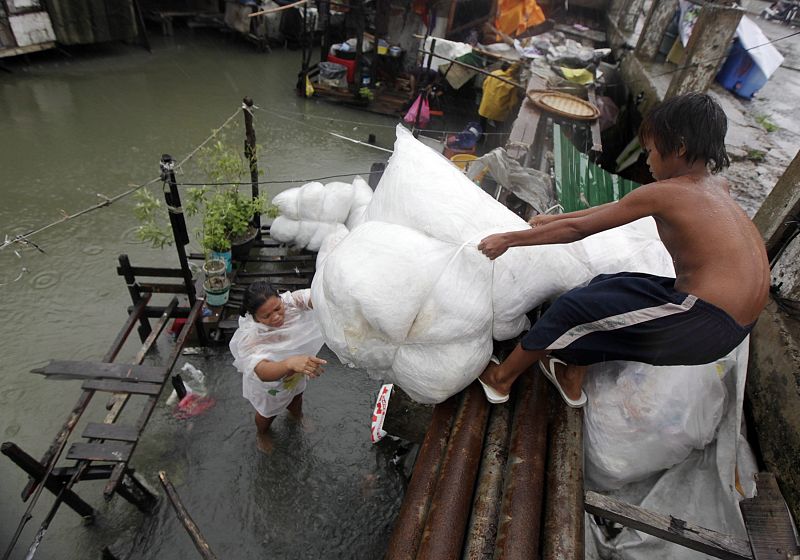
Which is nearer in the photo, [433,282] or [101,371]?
[433,282]

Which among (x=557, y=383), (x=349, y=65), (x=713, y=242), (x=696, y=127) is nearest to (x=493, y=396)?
(x=557, y=383)

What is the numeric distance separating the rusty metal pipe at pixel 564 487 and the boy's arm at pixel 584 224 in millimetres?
852

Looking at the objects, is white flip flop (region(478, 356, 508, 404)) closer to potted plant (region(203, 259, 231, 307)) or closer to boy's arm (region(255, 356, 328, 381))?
boy's arm (region(255, 356, 328, 381))

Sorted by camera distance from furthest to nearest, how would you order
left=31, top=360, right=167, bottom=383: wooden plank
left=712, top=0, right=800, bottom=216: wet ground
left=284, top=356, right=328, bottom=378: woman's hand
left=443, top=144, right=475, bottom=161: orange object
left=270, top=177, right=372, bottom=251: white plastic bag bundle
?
left=443, top=144, right=475, bottom=161: orange object, left=270, top=177, right=372, bottom=251: white plastic bag bundle, left=712, top=0, right=800, bottom=216: wet ground, left=31, top=360, right=167, bottom=383: wooden plank, left=284, top=356, right=328, bottom=378: woman's hand

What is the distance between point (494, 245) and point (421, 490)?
1061 millimetres

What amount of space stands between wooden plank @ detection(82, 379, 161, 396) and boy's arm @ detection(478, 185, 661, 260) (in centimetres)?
259

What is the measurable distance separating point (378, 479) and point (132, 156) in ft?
23.1

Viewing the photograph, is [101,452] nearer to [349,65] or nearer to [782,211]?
[782,211]

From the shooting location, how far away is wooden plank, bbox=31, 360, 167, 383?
3.14 meters

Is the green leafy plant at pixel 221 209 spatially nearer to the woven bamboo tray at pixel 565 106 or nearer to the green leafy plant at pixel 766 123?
the woven bamboo tray at pixel 565 106

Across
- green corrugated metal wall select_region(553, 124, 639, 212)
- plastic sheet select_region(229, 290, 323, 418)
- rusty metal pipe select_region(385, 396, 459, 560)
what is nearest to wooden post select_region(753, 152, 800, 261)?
green corrugated metal wall select_region(553, 124, 639, 212)

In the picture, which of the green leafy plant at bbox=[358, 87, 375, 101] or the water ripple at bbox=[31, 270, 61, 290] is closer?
the water ripple at bbox=[31, 270, 61, 290]

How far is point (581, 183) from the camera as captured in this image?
13.0 feet

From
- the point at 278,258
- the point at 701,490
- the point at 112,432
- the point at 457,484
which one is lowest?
the point at 278,258
